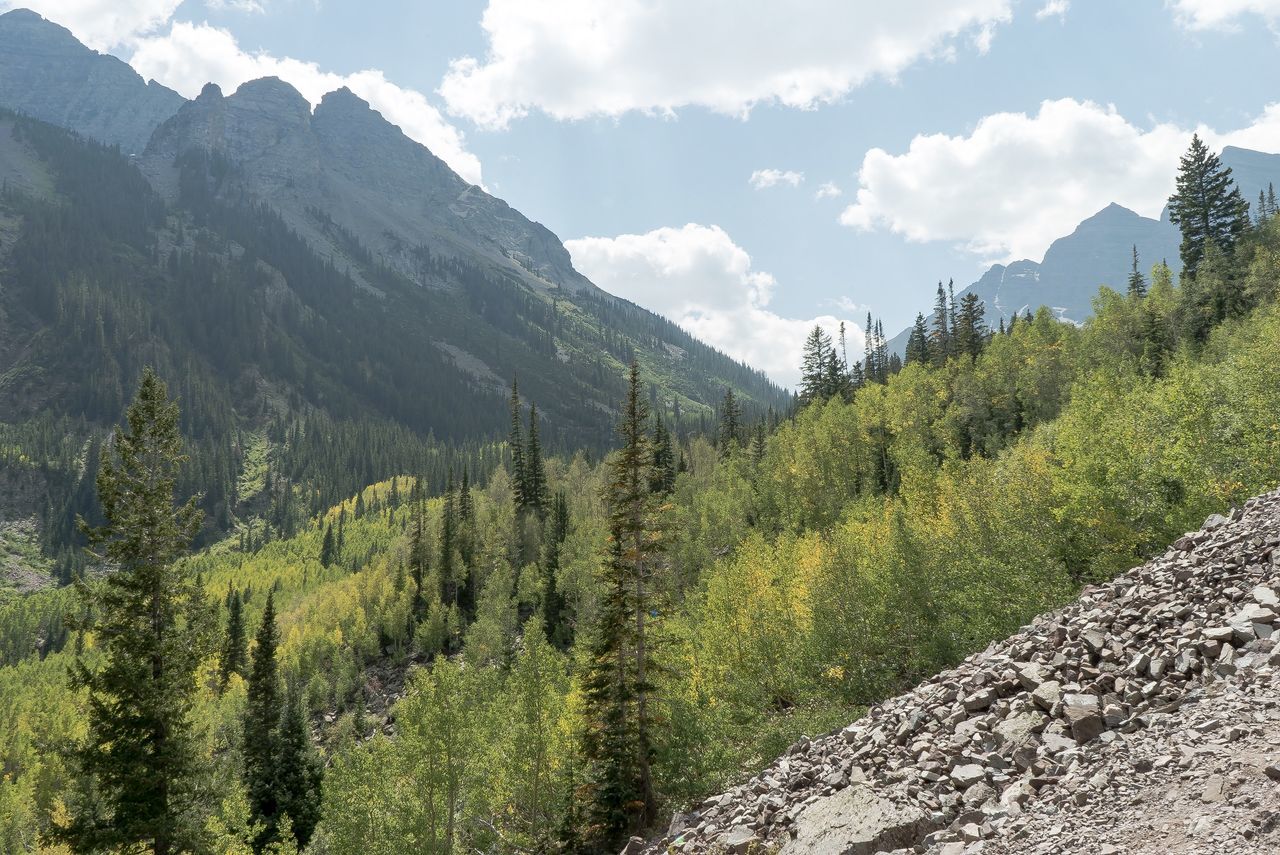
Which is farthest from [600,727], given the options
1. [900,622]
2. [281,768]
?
[281,768]

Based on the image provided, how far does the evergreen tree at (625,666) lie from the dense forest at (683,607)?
0.38 ft

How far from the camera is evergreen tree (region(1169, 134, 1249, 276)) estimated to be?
3393 inches

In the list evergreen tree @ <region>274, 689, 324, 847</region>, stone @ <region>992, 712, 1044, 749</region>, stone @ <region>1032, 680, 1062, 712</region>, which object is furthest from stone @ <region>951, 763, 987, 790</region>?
evergreen tree @ <region>274, 689, 324, 847</region>

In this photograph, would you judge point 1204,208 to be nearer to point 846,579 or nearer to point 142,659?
point 846,579

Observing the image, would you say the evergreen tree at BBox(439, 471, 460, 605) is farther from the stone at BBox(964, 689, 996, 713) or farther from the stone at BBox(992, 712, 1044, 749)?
the stone at BBox(992, 712, 1044, 749)

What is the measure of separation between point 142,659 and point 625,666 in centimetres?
1661

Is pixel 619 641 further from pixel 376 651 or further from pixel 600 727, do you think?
pixel 376 651

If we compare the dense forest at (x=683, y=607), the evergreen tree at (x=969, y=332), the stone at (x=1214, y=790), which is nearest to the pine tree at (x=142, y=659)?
the dense forest at (x=683, y=607)

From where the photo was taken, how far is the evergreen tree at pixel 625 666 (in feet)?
86.7

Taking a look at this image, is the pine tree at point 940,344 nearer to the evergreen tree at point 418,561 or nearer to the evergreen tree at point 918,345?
the evergreen tree at point 918,345

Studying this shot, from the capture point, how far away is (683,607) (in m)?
65.1

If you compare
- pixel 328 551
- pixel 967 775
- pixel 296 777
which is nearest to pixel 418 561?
pixel 296 777

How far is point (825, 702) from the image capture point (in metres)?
31.4

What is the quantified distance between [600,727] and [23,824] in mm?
67401
